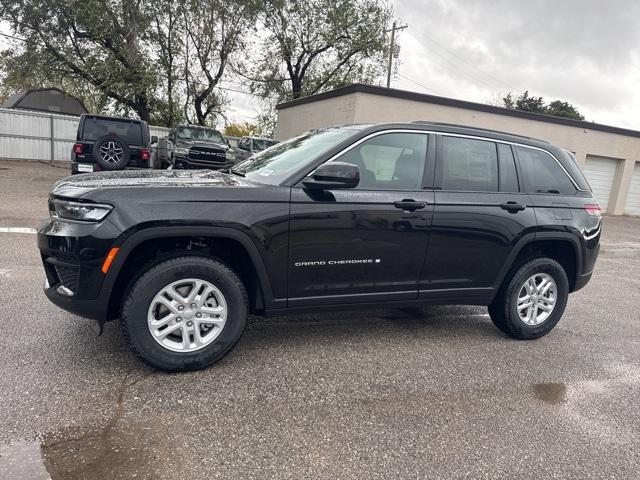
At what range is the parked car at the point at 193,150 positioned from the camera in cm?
1290

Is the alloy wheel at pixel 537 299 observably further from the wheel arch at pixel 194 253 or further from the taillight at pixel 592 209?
the wheel arch at pixel 194 253

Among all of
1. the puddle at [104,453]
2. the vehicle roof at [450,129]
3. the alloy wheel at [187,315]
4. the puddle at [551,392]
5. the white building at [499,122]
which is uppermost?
the white building at [499,122]

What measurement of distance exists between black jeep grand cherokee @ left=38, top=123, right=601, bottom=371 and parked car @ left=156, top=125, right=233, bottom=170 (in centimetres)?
910

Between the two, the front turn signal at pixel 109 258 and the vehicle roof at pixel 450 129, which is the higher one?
the vehicle roof at pixel 450 129

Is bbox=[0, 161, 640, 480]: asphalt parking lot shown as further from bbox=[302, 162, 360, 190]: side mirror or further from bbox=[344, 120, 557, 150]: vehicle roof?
bbox=[344, 120, 557, 150]: vehicle roof

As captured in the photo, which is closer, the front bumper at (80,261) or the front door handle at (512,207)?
the front bumper at (80,261)

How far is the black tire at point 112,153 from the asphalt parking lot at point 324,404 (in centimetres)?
595

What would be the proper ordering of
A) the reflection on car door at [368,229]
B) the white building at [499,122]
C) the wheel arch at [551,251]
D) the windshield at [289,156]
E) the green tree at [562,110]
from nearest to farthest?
1. the reflection on car door at [368,229]
2. the windshield at [289,156]
3. the wheel arch at [551,251]
4. the white building at [499,122]
5. the green tree at [562,110]

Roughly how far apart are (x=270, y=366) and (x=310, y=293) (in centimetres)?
61

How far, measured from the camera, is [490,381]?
351cm

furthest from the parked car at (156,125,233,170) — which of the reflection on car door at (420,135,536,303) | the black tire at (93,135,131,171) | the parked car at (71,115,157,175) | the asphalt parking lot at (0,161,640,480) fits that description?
the reflection on car door at (420,135,536,303)

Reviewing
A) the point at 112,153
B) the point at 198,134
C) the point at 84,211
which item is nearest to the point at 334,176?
the point at 84,211

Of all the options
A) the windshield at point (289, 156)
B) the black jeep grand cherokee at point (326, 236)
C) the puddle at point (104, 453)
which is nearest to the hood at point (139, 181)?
the black jeep grand cherokee at point (326, 236)

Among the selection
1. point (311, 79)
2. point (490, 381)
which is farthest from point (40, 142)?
point (490, 381)
